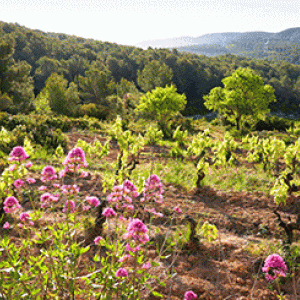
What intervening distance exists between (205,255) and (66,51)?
176ft

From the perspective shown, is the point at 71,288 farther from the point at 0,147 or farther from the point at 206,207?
the point at 0,147

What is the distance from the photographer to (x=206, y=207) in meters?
4.92

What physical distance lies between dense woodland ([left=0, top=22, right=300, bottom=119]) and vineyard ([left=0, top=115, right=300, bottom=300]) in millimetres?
16476

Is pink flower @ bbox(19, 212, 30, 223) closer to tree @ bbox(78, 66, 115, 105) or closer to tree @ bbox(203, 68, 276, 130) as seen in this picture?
tree @ bbox(203, 68, 276, 130)

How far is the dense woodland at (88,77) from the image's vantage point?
22.4 meters

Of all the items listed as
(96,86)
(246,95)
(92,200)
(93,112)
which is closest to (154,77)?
(96,86)

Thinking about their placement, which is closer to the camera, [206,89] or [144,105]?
[144,105]

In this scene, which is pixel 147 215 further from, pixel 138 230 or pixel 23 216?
pixel 138 230

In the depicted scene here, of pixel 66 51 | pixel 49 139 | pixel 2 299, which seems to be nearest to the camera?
pixel 2 299

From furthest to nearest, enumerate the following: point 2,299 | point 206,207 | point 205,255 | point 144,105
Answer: point 144,105 → point 206,207 → point 205,255 → point 2,299

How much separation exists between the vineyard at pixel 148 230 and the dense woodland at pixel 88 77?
16476 mm

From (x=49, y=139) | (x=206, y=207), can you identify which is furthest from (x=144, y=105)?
(x=206, y=207)

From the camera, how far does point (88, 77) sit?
3148cm

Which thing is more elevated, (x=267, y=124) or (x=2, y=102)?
(x=2, y=102)
